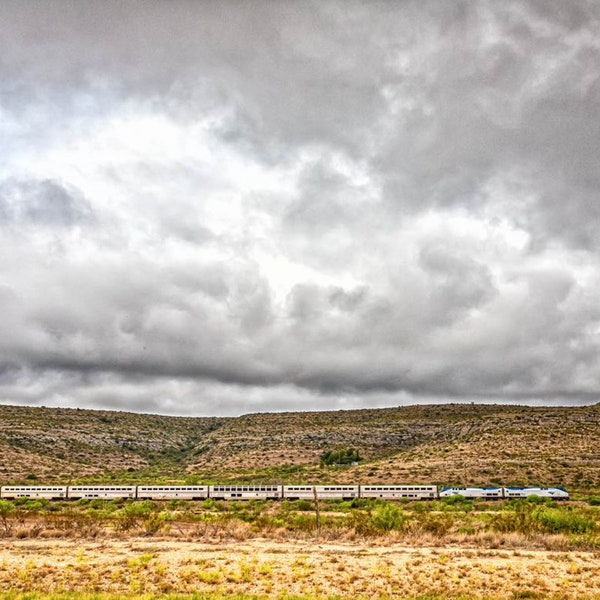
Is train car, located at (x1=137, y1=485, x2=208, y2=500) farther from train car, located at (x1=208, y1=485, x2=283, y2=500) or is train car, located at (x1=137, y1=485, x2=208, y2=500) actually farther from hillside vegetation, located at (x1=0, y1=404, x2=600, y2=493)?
hillside vegetation, located at (x1=0, y1=404, x2=600, y2=493)

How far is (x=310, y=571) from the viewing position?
19375mm

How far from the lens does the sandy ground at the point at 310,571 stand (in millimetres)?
17906

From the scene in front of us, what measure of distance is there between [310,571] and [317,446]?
90.3 meters

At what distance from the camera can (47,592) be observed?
17.7 meters

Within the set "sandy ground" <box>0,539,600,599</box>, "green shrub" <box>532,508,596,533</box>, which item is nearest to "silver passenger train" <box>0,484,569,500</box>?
"green shrub" <box>532,508,596,533</box>

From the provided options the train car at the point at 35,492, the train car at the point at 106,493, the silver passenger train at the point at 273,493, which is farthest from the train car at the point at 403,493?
the train car at the point at 35,492

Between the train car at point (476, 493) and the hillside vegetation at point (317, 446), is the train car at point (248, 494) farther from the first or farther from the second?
the hillside vegetation at point (317, 446)

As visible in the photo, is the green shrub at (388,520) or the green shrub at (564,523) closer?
the green shrub at (564,523)

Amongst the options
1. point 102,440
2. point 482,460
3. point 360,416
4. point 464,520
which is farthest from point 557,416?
point 102,440

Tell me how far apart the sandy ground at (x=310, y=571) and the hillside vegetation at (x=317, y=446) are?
4555 cm

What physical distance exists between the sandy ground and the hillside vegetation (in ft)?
149

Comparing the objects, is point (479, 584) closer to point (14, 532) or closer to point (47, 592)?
point (47, 592)

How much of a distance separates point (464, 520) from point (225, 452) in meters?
80.7

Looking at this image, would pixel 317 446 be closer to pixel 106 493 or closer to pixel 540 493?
pixel 106 493
